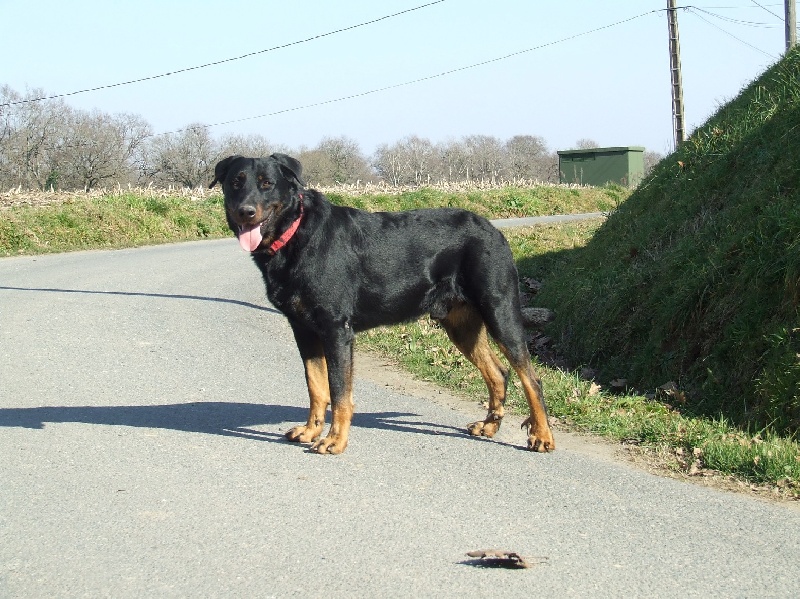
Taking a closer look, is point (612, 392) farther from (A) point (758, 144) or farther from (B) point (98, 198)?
(B) point (98, 198)

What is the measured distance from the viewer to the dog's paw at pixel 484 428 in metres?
6.43

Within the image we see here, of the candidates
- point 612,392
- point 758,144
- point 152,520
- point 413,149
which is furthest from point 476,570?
point 413,149

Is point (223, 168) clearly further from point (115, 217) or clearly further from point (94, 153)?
point (94, 153)

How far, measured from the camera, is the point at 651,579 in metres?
3.93

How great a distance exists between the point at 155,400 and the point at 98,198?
17.0m

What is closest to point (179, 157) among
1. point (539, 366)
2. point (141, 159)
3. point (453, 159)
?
point (141, 159)

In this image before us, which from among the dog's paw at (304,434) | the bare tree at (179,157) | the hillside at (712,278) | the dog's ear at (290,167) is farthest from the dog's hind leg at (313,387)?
the bare tree at (179,157)

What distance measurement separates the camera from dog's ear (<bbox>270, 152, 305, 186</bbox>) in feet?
19.8

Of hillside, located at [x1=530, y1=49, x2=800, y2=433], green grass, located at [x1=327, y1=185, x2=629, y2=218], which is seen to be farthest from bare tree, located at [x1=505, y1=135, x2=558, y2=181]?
hillside, located at [x1=530, y1=49, x2=800, y2=433]

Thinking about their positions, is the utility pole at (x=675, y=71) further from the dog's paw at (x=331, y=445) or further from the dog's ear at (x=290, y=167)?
the dog's paw at (x=331, y=445)

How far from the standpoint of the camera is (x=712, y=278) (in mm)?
8336

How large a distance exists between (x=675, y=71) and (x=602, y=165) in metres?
18.5

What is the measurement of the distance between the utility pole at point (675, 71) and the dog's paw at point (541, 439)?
19.2 meters

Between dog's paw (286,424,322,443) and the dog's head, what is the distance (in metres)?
1.26
